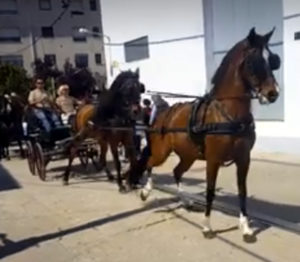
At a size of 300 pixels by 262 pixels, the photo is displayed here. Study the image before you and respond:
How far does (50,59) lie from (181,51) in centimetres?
3462

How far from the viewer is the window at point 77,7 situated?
1983 inches

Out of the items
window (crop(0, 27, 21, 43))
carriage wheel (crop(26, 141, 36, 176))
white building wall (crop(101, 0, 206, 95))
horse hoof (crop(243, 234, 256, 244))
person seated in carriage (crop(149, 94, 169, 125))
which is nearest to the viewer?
horse hoof (crop(243, 234, 256, 244))

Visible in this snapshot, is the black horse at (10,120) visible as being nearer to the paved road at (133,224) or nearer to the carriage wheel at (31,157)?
the carriage wheel at (31,157)

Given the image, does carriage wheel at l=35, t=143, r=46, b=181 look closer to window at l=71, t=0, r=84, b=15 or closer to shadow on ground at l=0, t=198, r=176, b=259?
shadow on ground at l=0, t=198, r=176, b=259

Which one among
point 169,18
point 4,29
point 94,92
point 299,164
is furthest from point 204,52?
point 4,29

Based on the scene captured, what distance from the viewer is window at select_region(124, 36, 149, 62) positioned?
15.6 meters

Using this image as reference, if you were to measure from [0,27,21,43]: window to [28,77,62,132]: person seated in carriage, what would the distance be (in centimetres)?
3818

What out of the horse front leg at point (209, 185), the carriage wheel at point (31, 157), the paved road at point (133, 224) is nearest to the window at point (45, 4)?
the carriage wheel at point (31, 157)

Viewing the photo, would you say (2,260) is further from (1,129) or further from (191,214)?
(1,129)

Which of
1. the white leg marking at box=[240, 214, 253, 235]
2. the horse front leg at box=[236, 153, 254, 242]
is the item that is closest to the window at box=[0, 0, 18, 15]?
the horse front leg at box=[236, 153, 254, 242]

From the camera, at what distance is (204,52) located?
516 inches

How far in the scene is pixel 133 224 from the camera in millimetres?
6832

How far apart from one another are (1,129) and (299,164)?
8525mm

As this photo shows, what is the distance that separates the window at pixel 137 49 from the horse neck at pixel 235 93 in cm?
991
